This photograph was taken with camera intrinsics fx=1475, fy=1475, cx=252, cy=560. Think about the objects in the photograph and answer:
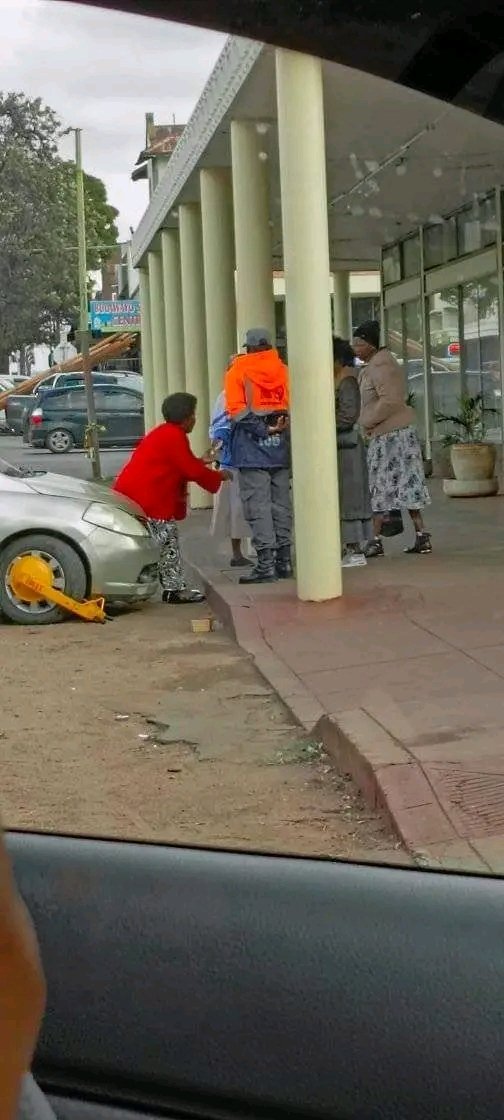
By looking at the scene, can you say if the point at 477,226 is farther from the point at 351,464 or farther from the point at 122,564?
the point at 122,564

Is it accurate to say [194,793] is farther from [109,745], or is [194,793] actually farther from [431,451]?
[431,451]

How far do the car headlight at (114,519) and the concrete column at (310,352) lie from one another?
39.0 inches

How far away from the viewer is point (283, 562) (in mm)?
8211

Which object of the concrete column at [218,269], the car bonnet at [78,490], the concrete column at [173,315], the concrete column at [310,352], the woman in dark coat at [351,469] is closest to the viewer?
the concrete column at [310,352]

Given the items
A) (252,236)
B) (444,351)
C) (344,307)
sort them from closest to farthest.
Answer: (252,236), (444,351), (344,307)

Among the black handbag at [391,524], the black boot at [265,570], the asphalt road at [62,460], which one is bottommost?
the black boot at [265,570]

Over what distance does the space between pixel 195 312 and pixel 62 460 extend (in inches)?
227

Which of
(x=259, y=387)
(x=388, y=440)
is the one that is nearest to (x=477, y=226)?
(x=388, y=440)

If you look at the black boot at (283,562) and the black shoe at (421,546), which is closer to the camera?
the black boot at (283,562)

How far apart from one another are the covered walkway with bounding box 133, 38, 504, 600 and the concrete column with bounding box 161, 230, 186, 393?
1.6 inches

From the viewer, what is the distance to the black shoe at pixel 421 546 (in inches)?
342

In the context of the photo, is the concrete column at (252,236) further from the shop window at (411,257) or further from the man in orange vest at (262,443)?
the shop window at (411,257)

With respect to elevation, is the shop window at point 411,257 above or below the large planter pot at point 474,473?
above

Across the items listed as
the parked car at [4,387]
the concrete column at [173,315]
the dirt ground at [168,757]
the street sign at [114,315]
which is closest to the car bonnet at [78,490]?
the dirt ground at [168,757]
